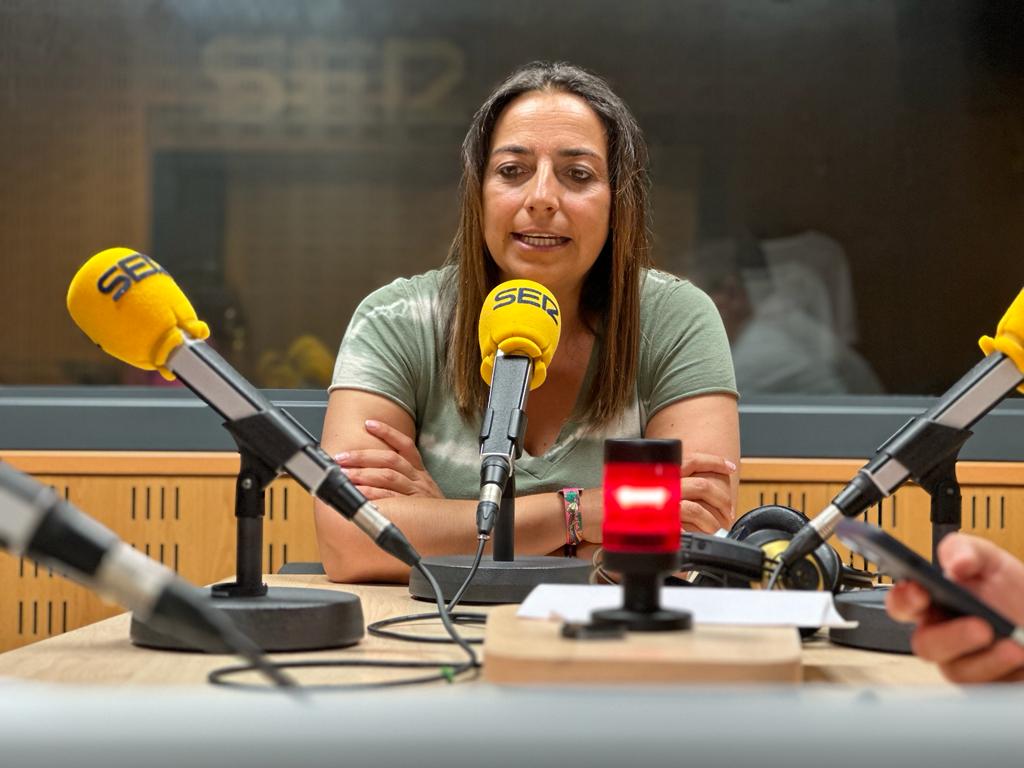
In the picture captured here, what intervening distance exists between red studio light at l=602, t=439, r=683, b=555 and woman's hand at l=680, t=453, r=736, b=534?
2.44 ft

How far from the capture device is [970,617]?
64 cm

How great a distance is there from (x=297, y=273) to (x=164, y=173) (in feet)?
1.15

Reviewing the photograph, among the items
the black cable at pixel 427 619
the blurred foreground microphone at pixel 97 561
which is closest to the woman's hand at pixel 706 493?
the black cable at pixel 427 619

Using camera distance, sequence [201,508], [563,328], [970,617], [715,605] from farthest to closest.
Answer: [201,508] < [563,328] < [715,605] < [970,617]

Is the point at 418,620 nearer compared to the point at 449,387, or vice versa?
the point at 418,620

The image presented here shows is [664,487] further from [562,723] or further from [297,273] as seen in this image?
[297,273]

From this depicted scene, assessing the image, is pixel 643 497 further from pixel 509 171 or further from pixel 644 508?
pixel 509 171

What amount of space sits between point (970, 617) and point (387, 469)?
1.04 meters

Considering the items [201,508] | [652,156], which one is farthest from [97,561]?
[652,156]

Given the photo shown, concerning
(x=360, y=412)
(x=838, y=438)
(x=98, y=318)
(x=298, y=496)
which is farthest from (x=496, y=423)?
(x=838, y=438)

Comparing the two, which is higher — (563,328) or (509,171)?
(509,171)

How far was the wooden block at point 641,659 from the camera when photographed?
2.12ft

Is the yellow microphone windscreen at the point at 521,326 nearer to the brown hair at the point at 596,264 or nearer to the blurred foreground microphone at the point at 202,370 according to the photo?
the blurred foreground microphone at the point at 202,370

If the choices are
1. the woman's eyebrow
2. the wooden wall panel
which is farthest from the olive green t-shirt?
the wooden wall panel
